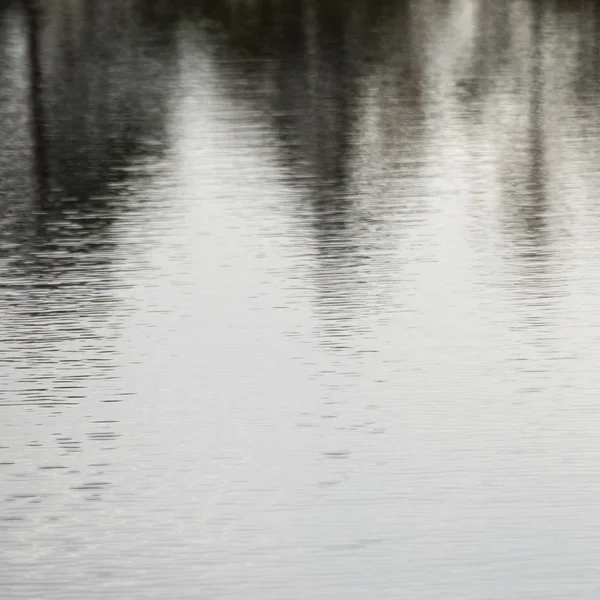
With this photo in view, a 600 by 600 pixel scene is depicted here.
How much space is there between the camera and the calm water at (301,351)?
6.19 m

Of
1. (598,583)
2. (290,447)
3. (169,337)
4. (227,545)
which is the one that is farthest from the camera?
(169,337)

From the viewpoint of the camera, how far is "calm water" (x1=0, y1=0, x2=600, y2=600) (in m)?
6.19

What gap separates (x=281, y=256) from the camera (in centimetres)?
1142

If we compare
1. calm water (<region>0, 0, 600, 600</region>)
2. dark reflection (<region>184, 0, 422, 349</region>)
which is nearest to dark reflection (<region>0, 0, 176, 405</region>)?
calm water (<region>0, 0, 600, 600</region>)

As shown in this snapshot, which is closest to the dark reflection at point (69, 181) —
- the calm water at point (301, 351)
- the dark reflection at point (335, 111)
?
the calm water at point (301, 351)

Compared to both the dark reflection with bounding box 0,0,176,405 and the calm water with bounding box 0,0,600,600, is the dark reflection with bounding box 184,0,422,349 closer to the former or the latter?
the calm water with bounding box 0,0,600,600

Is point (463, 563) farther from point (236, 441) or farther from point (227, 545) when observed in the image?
point (236, 441)

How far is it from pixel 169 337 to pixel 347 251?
244 cm

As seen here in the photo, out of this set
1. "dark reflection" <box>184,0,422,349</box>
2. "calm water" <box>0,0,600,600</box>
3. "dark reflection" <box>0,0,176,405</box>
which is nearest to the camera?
"calm water" <box>0,0,600,600</box>

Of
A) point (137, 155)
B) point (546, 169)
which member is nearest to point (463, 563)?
point (546, 169)

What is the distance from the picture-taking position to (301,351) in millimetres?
8914

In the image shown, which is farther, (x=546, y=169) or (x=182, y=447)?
(x=546, y=169)

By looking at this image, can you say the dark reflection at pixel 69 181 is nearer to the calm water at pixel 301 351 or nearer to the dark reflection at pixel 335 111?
the calm water at pixel 301 351

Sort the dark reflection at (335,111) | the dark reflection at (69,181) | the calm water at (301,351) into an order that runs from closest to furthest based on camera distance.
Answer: the calm water at (301,351)
the dark reflection at (69,181)
the dark reflection at (335,111)
